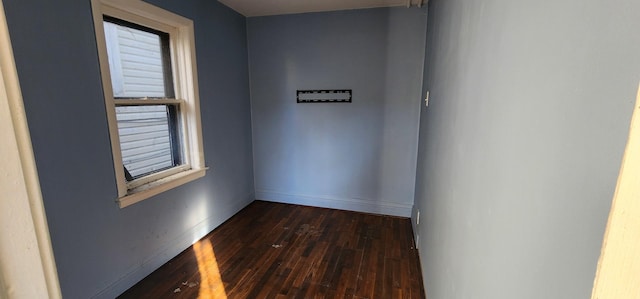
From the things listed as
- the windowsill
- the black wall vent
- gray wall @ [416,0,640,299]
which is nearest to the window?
the windowsill

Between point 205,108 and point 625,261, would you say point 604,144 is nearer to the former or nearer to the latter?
point 625,261

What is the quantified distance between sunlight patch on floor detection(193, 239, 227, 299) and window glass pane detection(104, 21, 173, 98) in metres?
1.40

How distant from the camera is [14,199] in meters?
0.41

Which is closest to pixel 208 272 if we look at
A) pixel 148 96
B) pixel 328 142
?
pixel 148 96

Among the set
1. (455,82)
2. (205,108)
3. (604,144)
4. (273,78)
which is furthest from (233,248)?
(604,144)

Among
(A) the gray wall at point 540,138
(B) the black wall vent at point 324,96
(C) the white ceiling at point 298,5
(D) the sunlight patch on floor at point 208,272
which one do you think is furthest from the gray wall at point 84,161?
(A) the gray wall at point 540,138

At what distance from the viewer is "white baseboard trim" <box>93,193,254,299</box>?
1.87 m

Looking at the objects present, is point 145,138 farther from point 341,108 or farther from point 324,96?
point 341,108

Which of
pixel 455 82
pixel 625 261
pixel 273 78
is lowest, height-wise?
pixel 625 261

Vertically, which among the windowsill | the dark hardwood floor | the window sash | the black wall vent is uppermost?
the black wall vent

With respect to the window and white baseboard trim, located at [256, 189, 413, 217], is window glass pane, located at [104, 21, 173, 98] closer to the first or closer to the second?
the window

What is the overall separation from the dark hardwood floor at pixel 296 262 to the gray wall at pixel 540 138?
44.1 inches

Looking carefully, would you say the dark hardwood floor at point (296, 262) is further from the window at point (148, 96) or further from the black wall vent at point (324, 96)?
the black wall vent at point (324, 96)

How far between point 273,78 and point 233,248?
193cm
